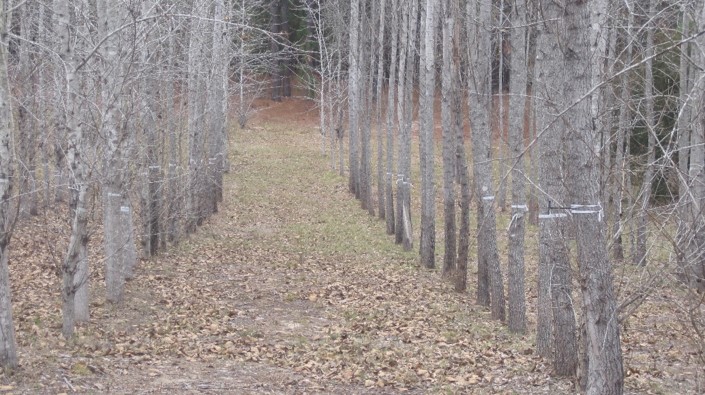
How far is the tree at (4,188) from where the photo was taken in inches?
272

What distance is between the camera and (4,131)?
22.7 feet

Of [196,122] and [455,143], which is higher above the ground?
[196,122]

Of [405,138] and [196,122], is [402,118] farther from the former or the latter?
[196,122]

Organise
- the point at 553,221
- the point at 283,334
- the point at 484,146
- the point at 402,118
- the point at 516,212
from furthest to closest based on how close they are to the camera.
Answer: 1. the point at 402,118
2. the point at 484,146
3. the point at 283,334
4. the point at 516,212
5. the point at 553,221

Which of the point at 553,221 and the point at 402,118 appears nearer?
the point at 553,221

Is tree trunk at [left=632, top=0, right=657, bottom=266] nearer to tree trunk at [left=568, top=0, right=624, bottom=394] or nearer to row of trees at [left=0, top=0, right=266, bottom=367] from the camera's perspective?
tree trunk at [left=568, top=0, right=624, bottom=394]

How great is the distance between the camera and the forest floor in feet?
26.8

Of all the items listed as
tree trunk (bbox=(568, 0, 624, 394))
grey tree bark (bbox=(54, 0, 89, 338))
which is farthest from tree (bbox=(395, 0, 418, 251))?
tree trunk (bbox=(568, 0, 624, 394))

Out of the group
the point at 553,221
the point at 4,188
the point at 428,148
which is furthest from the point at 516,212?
the point at 428,148

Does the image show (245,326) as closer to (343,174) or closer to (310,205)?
(310,205)

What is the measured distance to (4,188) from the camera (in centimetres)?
698

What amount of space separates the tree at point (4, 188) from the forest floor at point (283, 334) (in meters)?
0.35

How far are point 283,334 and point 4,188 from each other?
4761mm

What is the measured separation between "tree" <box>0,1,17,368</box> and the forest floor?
1.14ft
